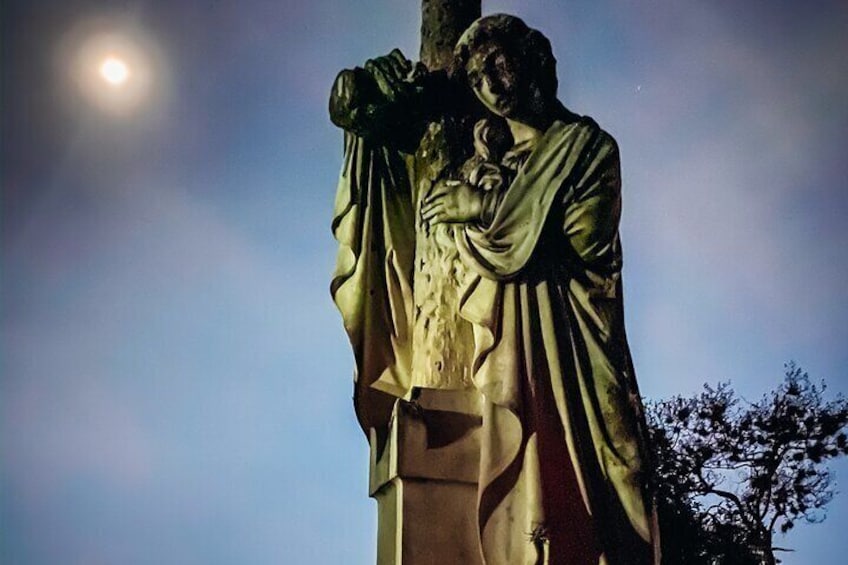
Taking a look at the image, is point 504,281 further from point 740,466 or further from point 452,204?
point 740,466

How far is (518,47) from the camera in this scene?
390 centimetres

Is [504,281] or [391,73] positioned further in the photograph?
[391,73]

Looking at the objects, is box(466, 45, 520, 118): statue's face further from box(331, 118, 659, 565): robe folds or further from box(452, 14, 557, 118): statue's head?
box(331, 118, 659, 565): robe folds

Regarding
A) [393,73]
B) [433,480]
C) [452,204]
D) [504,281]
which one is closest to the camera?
[433,480]

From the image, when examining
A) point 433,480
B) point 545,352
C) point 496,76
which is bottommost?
point 433,480

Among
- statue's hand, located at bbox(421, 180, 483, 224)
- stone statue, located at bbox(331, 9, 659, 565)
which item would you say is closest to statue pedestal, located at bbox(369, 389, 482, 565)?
stone statue, located at bbox(331, 9, 659, 565)

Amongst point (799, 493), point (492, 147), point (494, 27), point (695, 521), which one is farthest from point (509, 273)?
point (799, 493)

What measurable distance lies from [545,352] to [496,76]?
1.02 metres

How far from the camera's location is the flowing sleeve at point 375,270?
3932 millimetres

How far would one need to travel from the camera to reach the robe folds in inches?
135

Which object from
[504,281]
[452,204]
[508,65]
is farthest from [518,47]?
[504,281]

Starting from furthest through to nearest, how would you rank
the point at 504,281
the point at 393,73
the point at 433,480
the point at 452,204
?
the point at 393,73 → the point at 452,204 → the point at 504,281 → the point at 433,480

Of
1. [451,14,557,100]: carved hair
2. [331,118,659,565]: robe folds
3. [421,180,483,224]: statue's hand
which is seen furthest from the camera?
[451,14,557,100]: carved hair

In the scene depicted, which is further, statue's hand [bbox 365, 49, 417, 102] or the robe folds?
statue's hand [bbox 365, 49, 417, 102]
